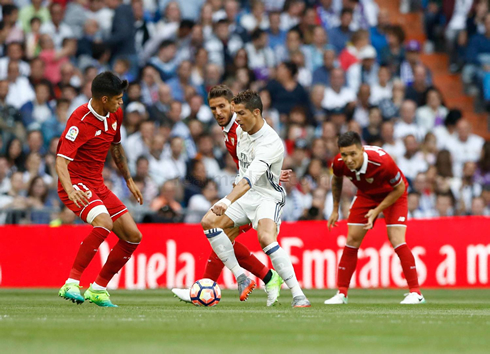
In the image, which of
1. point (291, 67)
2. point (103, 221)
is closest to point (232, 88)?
point (291, 67)

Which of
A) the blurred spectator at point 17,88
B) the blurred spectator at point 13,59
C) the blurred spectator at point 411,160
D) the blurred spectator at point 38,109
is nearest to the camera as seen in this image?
the blurred spectator at point 38,109

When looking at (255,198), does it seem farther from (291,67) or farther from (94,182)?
(291,67)

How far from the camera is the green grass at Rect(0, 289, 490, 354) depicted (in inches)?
198

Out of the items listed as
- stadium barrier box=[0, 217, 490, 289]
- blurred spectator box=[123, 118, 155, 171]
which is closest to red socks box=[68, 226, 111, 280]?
stadium barrier box=[0, 217, 490, 289]

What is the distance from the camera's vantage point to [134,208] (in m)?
15.2

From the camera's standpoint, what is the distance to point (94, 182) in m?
9.29

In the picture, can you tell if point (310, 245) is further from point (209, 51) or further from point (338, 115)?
point (209, 51)

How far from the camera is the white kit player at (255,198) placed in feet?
28.9

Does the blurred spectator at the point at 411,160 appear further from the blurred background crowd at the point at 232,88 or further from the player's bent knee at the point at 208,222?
the player's bent knee at the point at 208,222

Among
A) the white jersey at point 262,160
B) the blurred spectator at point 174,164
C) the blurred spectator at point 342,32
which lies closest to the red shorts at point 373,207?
the white jersey at point 262,160

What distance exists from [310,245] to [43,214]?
4.57 m

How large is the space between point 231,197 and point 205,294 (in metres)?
1.16

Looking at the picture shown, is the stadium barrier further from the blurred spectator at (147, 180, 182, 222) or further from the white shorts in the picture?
the white shorts

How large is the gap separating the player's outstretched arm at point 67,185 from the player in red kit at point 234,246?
1.33 metres
